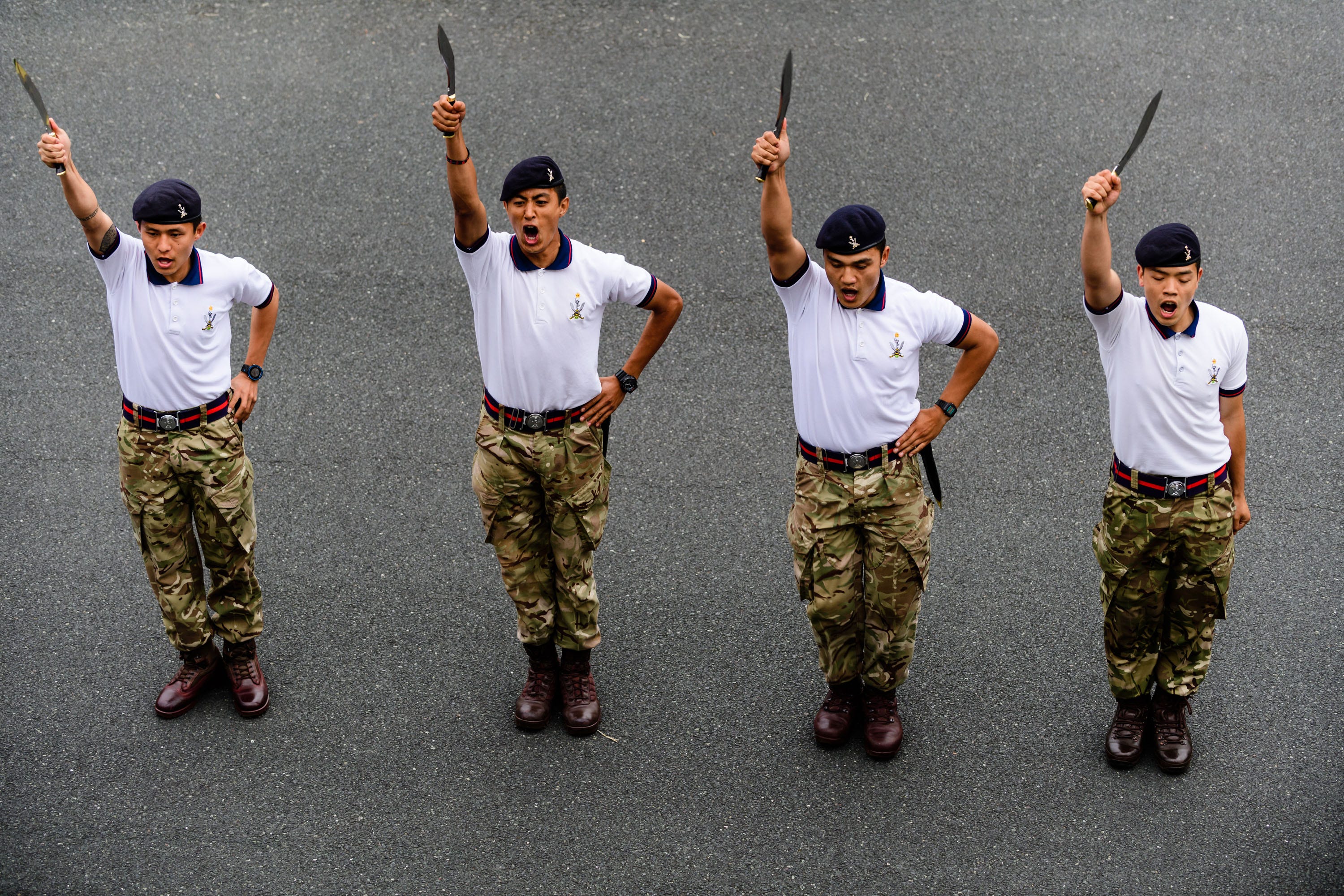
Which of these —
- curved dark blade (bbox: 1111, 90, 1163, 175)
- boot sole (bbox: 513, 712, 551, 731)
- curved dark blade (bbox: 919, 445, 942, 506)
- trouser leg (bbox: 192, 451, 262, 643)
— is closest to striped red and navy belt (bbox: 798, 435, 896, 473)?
curved dark blade (bbox: 919, 445, 942, 506)

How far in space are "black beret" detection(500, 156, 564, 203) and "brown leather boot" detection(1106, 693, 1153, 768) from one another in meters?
3.21

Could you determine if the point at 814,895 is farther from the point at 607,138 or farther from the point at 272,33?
the point at 272,33

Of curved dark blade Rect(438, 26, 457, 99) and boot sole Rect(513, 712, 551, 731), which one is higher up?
curved dark blade Rect(438, 26, 457, 99)

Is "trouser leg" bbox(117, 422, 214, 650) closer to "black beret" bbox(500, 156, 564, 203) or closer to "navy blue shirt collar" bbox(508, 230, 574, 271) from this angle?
"navy blue shirt collar" bbox(508, 230, 574, 271)

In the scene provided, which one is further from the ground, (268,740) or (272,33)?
(272,33)

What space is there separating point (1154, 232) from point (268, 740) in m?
4.18

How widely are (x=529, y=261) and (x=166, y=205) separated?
143 cm

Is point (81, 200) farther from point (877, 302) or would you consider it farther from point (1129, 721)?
point (1129, 721)

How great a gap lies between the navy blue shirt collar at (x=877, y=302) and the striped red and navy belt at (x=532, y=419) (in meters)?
1.19

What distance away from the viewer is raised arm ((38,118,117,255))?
4.93 m

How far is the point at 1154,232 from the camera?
189 inches

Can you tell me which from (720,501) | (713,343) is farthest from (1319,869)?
(713,343)

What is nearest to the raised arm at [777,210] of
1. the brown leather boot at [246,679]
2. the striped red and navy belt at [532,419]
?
the striped red and navy belt at [532,419]

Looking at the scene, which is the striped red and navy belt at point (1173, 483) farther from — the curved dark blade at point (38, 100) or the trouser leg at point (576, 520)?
the curved dark blade at point (38, 100)
